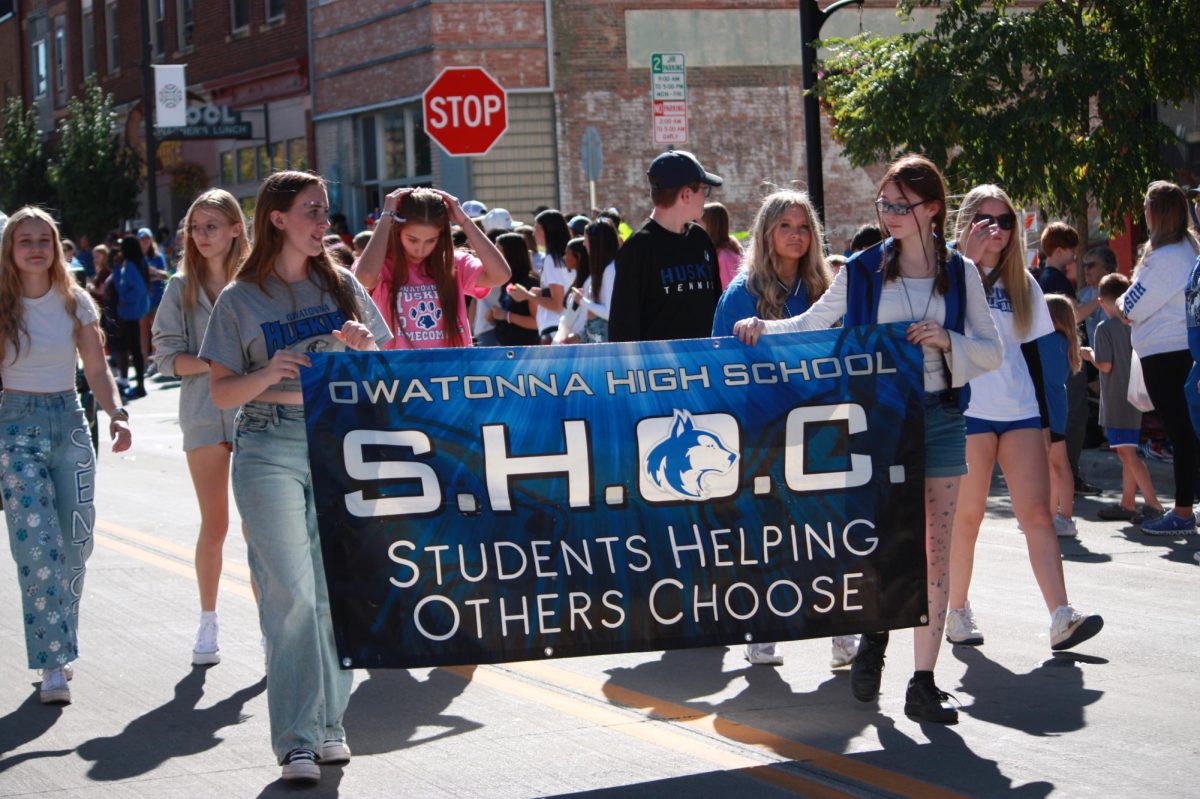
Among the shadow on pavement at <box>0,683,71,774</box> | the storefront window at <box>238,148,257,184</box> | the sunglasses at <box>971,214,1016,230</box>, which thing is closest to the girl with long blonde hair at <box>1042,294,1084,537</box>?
the sunglasses at <box>971,214,1016,230</box>

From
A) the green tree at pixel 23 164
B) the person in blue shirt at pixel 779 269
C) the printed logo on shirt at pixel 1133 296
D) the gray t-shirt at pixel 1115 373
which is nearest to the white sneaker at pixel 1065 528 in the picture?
the gray t-shirt at pixel 1115 373

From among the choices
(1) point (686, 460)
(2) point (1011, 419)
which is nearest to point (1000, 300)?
(2) point (1011, 419)

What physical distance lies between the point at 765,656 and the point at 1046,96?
9304mm

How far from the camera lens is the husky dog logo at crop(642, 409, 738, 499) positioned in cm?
573

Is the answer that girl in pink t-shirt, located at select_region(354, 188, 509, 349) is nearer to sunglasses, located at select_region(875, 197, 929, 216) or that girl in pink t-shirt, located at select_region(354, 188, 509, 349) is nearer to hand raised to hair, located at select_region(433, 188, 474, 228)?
hand raised to hair, located at select_region(433, 188, 474, 228)

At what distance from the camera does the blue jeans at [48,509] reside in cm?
720

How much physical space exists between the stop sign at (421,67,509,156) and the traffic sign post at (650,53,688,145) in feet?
5.69

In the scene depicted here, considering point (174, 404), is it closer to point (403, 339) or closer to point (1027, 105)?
point (1027, 105)

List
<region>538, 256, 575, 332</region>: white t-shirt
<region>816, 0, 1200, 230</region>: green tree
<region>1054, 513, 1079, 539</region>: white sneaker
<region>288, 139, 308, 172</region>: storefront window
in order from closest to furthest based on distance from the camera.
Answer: <region>1054, 513, 1079, 539</region>: white sneaker, <region>538, 256, 575, 332</region>: white t-shirt, <region>816, 0, 1200, 230</region>: green tree, <region>288, 139, 308, 172</region>: storefront window

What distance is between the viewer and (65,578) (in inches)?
287

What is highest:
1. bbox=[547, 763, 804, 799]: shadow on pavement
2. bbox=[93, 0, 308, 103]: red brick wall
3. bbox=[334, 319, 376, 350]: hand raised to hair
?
bbox=[93, 0, 308, 103]: red brick wall

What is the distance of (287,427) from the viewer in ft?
18.8

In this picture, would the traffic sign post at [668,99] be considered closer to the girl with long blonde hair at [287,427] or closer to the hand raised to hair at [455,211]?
the hand raised to hair at [455,211]

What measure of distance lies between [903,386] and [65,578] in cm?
363
